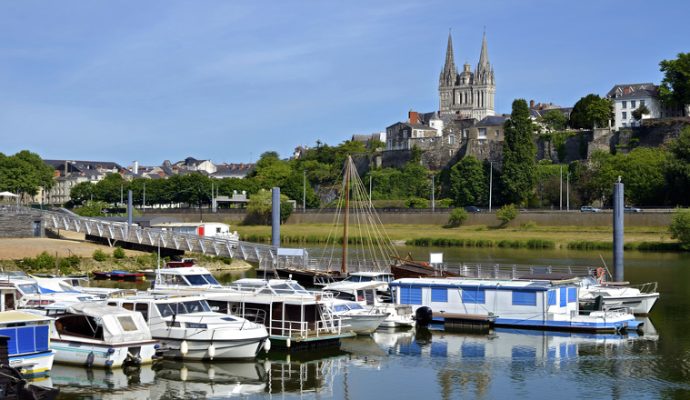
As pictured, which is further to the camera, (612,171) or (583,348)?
(612,171)

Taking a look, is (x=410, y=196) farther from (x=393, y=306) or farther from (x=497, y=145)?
(x=393, y=306)

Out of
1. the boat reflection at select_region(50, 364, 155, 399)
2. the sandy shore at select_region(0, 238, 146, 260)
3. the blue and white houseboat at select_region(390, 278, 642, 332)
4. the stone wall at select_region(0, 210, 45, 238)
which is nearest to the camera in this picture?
the boat reflection at select_region(50, 364, 155, 399)

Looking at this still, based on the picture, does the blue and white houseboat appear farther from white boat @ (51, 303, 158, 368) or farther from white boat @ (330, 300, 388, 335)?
white boat @ (51, 303, 158, 368)

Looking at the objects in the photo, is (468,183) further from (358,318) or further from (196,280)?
(358,318)

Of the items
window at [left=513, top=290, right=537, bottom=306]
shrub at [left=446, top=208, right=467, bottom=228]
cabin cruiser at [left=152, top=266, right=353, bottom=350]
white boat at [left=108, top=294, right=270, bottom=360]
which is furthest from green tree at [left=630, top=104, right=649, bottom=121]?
white boat at [left=108, top=294, right=270, bottom=360]

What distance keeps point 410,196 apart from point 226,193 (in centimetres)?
3244

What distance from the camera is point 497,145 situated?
13838 centimetres

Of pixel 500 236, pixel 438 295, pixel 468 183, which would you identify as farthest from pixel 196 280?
pixel 468 183

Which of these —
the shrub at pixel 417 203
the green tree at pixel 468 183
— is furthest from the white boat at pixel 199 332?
the shrub at pixel 417 203

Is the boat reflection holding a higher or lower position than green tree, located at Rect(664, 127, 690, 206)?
lower

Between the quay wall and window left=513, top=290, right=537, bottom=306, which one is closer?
window left=513, top=290, right=537, bottom=306

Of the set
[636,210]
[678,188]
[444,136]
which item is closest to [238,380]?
[636,210]

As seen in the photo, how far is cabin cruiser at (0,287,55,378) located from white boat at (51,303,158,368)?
160cm

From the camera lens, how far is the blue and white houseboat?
42969 millimetres
